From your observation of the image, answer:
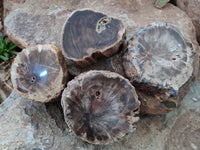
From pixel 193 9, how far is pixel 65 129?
2.12 metres

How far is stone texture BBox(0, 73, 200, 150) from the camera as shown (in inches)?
69.9

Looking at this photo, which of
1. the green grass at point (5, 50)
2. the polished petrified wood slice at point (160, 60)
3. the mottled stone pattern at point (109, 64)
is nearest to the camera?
the polished petrified wood slice at point (160, 60)

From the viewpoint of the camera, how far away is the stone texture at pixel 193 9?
2.37 metres

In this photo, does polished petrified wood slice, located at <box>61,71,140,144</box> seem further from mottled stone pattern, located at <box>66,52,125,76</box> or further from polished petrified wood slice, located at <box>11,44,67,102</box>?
mottled stone pattern, located at <box>66,52,125,76</box>

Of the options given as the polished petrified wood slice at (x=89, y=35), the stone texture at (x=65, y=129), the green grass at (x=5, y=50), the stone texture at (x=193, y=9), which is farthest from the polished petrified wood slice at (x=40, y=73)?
the stone texture at (x=193, y=9)

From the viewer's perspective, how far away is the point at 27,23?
2.38m

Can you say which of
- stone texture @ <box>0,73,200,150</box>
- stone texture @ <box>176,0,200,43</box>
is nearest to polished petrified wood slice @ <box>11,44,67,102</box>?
stone texture @ <box>0,73,200,150</box>

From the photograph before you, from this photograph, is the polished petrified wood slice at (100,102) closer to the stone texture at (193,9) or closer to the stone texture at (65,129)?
the stone texture at (65,129)

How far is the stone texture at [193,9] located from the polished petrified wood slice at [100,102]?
61.8 inches

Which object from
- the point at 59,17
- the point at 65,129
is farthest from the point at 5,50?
the point at 65,129

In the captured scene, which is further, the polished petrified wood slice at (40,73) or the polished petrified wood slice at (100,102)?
the polished petrified wood slice at (40,73)

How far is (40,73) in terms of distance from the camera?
168 centimetres

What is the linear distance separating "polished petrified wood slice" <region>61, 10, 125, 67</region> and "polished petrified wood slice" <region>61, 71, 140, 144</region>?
28 centimetres

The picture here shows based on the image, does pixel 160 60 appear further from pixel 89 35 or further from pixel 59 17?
pixel 59 17
